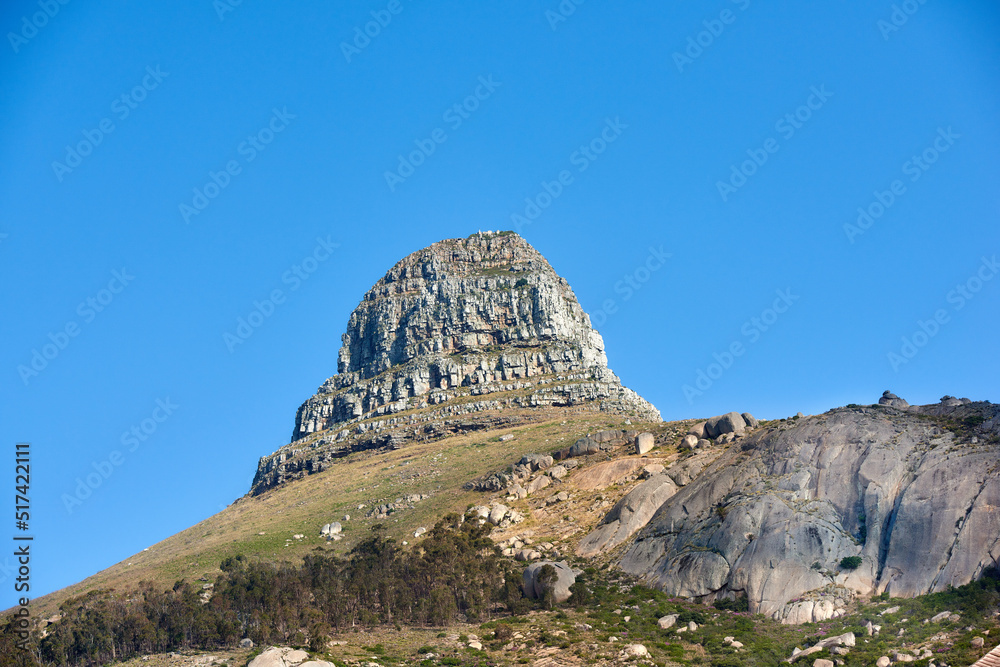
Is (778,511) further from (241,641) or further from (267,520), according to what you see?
(267,520)

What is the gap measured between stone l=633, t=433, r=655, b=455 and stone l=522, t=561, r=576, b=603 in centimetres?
2985

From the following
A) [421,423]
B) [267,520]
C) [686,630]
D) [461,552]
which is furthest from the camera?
[421,423]

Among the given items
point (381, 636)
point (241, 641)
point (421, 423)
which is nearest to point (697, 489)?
point (381, 636)

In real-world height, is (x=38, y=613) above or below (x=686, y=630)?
above

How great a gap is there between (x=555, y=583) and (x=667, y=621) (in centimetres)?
1224

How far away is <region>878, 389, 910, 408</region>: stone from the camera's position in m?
88.0

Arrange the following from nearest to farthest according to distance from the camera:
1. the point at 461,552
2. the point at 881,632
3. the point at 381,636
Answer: the point at 881,632, the point at 381,636, the point at 461,552

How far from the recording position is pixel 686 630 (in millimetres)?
67562

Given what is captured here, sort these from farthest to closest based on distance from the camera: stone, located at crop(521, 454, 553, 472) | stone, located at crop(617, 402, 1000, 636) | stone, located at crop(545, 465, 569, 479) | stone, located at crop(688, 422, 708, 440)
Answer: stone, located at crop(521, 454, 553, 472) → stone, located at crop(545, 465, 569, 479) → stone, located at crop(688, 422, 708, 440) → stone, located at crop(617, 402, 1000, 636)

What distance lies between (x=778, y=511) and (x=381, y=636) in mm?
34125

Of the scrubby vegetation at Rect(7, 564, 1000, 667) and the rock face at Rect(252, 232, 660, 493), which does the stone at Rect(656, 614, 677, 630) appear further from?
the rock face at Rect(252, 232, 660, 493)

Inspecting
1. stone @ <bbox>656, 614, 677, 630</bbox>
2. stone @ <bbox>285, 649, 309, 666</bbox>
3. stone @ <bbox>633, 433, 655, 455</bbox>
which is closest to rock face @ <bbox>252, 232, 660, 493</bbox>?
stone @ <bbox>633, 433, 655, 455</bbox>

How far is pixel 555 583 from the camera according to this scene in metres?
78.6

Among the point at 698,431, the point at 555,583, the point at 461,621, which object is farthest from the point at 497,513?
the point at 461,621
